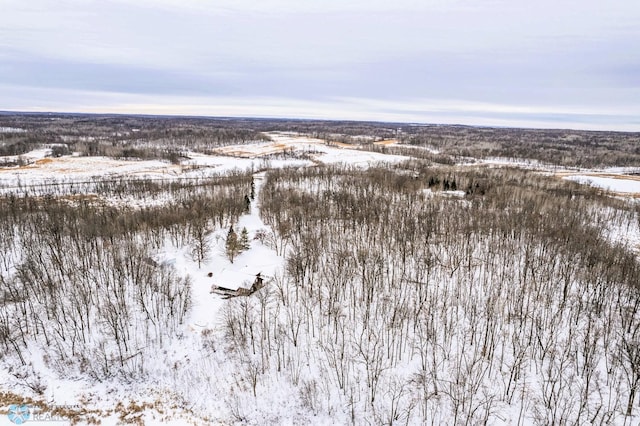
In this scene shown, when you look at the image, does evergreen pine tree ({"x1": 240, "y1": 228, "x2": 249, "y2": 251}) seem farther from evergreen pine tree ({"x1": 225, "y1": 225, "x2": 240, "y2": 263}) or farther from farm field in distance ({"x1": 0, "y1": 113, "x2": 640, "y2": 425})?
evergreen pine tree ({"x1": 225, "y1": 225, "x2": 240, "y2": 263})

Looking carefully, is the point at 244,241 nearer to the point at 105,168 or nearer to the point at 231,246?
the point at 231,246

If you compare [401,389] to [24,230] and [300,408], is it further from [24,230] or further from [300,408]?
[24,230]

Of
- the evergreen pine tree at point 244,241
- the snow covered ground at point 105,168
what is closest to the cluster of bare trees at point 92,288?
the evergreen pine tree at point 244,241

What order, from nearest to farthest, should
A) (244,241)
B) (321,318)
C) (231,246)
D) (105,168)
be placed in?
1. (321,318)
2. (231,246)
3. (244,241)
4. (105,168)

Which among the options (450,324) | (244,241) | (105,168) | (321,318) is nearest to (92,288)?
(244,241)

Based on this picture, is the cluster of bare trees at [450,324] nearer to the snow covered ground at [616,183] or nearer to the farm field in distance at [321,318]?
the farm field in distance at [321,318]

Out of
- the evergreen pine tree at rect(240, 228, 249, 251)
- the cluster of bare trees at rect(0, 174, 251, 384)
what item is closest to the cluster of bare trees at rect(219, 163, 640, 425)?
the evergreen pine tree at rect(240, 228, 249, 251)

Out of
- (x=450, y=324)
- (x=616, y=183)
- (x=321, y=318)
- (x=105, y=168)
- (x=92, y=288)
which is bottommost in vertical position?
(x=92, y=288)
